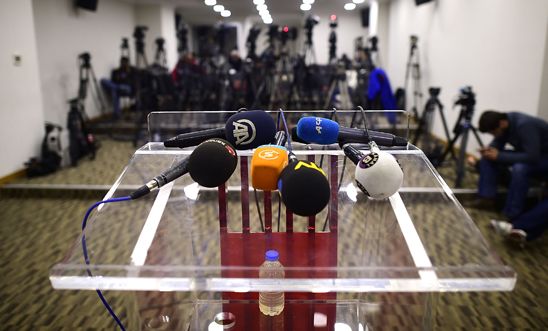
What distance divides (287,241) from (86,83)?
5478 mm

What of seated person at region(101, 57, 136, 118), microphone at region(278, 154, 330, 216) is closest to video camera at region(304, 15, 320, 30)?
seated person at region(101, 57, 136, 118)

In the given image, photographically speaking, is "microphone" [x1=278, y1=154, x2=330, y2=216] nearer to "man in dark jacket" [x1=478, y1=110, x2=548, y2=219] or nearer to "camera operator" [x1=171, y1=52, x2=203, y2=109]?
"man in dark jacket" [x1=478, y1=110, x2=548, y2=219]

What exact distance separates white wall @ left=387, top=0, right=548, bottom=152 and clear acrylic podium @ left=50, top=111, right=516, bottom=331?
2.35 meters

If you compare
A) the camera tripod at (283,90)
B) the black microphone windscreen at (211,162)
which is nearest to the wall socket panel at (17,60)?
the camera tripod at (283,90)

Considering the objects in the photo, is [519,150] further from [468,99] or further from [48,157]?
[48,157]

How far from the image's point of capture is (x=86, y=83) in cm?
590

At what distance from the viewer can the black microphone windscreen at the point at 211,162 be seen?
2.97ft

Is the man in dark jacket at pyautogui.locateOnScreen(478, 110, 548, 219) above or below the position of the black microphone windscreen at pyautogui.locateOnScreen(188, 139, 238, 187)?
below

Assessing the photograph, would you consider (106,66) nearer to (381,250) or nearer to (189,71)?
(189,71)

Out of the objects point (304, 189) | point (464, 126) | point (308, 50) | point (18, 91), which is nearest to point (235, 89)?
point (308, 50)

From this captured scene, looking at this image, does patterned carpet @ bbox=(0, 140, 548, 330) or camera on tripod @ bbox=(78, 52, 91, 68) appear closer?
patterned carpet @ bbox=(0, 140, 548, 330)

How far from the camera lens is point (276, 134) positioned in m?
1.11

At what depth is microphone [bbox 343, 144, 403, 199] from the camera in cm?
86

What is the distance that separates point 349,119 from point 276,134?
314 millimetres
